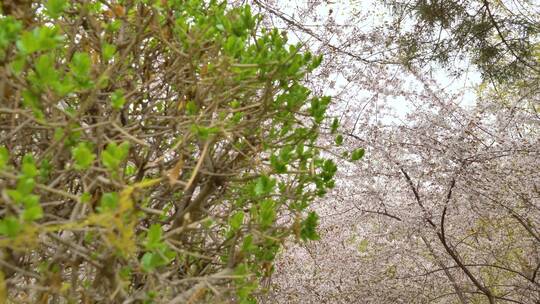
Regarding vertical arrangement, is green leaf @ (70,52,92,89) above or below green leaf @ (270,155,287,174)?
below

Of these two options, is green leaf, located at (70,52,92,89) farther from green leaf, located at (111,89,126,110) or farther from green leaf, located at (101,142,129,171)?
green leaf, located at (101,142,129,171)

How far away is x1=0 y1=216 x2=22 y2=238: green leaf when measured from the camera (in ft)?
3.91

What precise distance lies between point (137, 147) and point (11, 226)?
1263 mm

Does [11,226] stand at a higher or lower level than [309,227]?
lower

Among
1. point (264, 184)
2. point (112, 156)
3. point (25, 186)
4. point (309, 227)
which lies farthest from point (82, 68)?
point (309, 227)

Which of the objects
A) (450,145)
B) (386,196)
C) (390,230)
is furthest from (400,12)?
(390,230)

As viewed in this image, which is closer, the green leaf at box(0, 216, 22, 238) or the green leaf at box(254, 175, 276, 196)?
the green leaf at box(0, 216, 22, 238)

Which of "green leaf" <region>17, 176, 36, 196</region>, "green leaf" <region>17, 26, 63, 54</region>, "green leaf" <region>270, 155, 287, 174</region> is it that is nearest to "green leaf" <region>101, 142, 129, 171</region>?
"green leaf" <region>17, 176, 36, 196</region>

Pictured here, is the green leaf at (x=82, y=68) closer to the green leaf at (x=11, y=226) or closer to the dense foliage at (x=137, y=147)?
the dense foliage at (x=137, y=147)

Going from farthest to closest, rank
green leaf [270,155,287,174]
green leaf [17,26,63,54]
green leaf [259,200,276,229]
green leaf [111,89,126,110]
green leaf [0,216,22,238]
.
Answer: green leaf [270,155,287,174]
green leaf [259,200,276,229]
green leaf [111,89,126,110]
green leaf [17,26,63,54]
green leaf [0,216,22,238]

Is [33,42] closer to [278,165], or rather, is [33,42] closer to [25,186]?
[25,186]

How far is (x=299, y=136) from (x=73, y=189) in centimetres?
104

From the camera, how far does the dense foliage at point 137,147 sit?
1.42 metres

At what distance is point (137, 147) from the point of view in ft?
8.02
